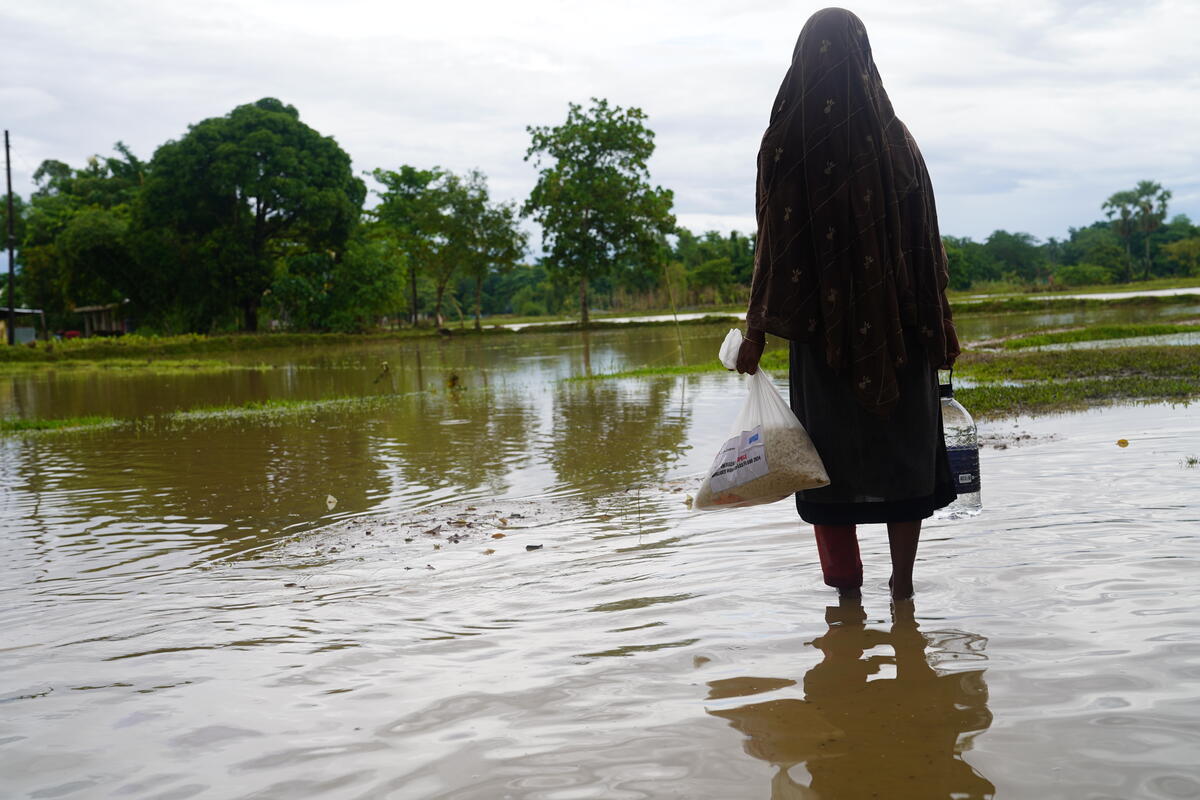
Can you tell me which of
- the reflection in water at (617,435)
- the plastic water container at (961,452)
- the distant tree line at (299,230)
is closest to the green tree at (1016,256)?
the distant tree line at (299,230)

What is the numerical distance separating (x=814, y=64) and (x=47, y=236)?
203 ft

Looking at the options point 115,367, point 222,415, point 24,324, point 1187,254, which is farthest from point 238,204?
point 1187,254

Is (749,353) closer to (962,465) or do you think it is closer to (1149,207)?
(962,465)

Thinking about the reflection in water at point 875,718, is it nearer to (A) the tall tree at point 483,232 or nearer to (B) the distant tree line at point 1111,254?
(A) the tall tree at point 483,232

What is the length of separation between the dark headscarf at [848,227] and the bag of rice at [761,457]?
226 mm

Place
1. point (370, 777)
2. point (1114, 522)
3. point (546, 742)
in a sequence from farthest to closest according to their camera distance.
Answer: point (1114, 522)
point (546, 742)
point (370, 777)

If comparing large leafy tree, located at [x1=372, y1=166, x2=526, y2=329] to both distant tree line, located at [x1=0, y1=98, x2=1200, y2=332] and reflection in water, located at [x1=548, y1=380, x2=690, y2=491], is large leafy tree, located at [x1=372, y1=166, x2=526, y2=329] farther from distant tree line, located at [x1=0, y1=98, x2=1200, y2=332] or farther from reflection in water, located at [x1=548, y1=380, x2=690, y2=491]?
reflection in water, located at [x1=548, y1=380, x2=690, y2=491]

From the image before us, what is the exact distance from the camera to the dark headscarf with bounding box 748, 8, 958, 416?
3008mm

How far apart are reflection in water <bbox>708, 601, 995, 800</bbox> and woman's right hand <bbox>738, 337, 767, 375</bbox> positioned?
90cm

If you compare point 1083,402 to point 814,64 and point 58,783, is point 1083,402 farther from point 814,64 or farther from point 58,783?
point 58,783

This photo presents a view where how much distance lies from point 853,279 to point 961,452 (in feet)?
2.50

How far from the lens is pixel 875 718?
2.40 meters

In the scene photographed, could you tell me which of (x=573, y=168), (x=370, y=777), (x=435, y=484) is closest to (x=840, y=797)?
(x=370, y=777)

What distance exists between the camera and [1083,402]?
9305 mm
